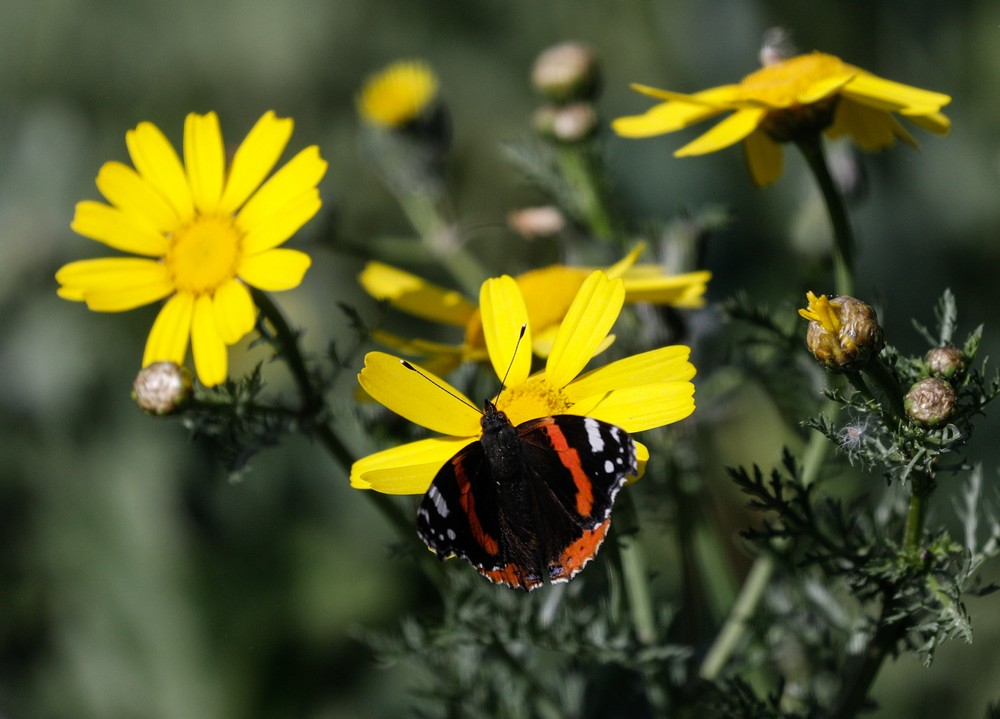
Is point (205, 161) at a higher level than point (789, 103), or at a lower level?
higher

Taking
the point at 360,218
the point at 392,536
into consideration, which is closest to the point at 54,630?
the point at 392,536

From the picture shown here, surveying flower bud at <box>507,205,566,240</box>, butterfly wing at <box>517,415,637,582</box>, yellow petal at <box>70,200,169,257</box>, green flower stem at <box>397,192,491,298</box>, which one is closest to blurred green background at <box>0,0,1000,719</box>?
green flower stem at <box>397,192,491,298</box>

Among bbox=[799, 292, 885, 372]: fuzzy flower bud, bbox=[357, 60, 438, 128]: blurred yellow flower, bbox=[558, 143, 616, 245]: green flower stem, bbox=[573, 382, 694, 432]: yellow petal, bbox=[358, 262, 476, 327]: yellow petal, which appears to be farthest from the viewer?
bbox=[357, 60, 438, 128]: blurred yellow flower

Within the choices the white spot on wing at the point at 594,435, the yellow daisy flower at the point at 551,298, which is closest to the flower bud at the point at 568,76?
the yellow daisy flower at the point at 551,298

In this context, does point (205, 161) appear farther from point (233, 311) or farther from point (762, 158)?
point (762, 158)

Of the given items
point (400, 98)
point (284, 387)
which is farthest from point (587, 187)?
point (284, 387)

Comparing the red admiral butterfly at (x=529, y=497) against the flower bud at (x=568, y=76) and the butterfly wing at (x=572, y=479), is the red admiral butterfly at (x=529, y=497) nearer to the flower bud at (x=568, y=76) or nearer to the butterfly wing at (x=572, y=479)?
the butterfly wing at (x=572, y=479)

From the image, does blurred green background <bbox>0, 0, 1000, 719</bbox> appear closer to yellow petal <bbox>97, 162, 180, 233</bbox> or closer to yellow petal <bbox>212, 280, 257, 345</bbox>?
yellow petal <bbox>97, 162, 180, 233</bbox>
